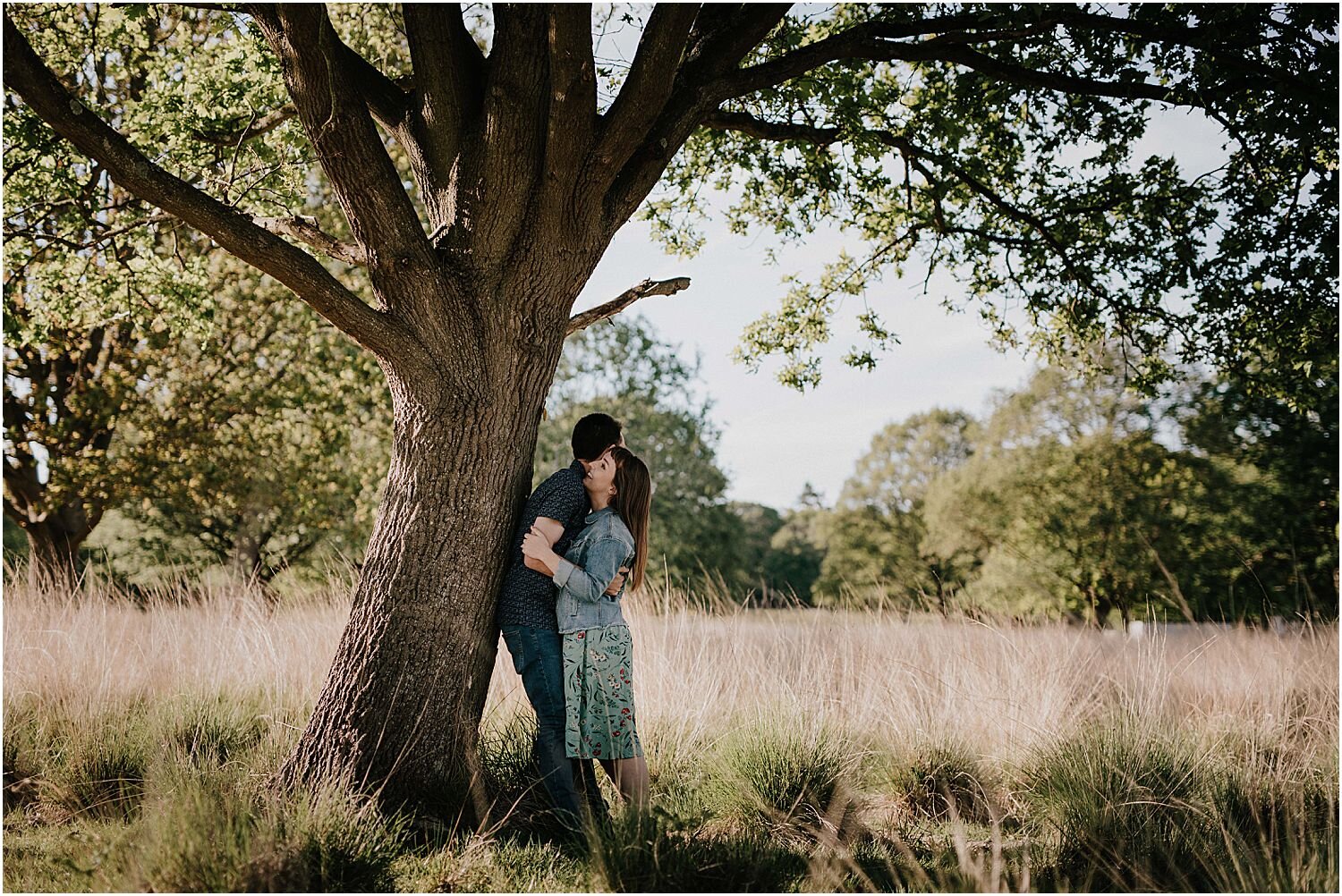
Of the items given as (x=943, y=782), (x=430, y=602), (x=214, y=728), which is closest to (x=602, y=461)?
(x=430, y=602)

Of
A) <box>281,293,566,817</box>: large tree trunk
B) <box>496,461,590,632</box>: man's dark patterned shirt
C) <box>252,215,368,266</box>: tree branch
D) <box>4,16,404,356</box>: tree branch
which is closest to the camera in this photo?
<box>4,16,404,356</box>: tree branch

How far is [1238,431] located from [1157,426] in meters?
1.78

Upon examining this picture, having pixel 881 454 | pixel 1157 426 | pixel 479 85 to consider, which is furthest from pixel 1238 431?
pixel 479 85

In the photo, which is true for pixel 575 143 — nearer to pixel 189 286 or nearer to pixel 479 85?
pixel 479 85

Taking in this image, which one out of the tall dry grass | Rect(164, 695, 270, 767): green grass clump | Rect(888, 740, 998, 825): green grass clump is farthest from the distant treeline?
Rect(164, 695, 270, 767): green grass clump

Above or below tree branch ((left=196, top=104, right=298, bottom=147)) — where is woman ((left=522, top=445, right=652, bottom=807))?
below

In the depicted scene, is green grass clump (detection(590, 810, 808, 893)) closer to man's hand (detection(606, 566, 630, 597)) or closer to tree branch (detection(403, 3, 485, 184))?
man's hand (detection(606, 566, 630, 597))

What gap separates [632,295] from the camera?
5.10 metres

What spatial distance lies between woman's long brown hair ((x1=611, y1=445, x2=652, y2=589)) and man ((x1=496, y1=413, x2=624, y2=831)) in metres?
0.18

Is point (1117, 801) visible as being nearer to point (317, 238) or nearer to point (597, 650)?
point (597, 650)

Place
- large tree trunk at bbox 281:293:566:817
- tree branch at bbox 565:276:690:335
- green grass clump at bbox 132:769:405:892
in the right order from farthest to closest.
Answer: tree branch at bbox 565:276:690:335
large tree trunk at bbox 281:293:566:817
green grass clump at bbox 132:769:405:892

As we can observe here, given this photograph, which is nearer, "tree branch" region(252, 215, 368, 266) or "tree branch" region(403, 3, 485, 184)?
"tree branch" region(403, 3, 485, 184)

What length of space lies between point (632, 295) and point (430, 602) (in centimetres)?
216

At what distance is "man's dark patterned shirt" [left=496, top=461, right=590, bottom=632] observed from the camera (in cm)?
409
